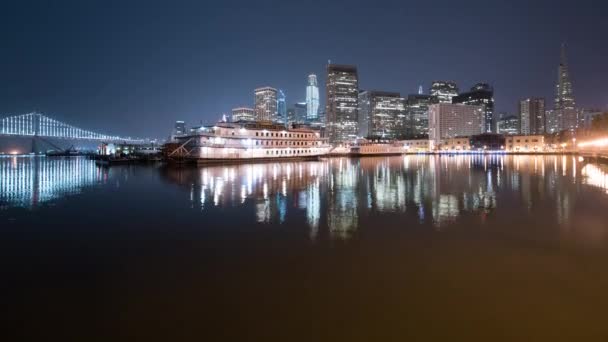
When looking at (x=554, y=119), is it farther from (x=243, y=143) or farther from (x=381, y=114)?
(x=243, y=143)

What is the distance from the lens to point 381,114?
569ft

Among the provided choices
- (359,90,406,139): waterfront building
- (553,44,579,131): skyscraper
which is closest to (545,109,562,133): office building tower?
(553,44,579,131): skyscraper

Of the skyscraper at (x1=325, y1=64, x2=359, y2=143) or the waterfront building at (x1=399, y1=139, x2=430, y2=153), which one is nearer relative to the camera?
the waterfront building at (x1=399, y1=139, x2=430, y2=153)

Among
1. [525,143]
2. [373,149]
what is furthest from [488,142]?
[373,149]

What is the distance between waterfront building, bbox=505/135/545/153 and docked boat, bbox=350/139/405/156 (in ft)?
107

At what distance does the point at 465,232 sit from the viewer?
30.3ft

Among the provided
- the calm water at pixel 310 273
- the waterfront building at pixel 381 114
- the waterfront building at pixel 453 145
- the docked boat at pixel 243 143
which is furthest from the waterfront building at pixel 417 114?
the calm water at pixel 310 273

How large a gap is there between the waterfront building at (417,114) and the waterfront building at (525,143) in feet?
248

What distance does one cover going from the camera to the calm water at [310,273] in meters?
4.54

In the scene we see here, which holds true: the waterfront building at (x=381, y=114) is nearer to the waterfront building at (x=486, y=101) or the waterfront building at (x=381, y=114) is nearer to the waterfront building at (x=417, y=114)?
the waterfront building at (x=417, y=114)

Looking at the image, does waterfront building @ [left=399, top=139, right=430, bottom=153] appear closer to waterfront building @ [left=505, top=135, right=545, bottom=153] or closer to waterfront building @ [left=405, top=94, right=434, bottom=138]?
waterfront building @ [left=505, top=135, right=545, bottom=153]

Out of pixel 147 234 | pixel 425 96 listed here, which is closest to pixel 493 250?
pixel 147 234

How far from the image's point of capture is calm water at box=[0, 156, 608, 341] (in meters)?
4.54

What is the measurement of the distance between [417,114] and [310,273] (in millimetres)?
196923
